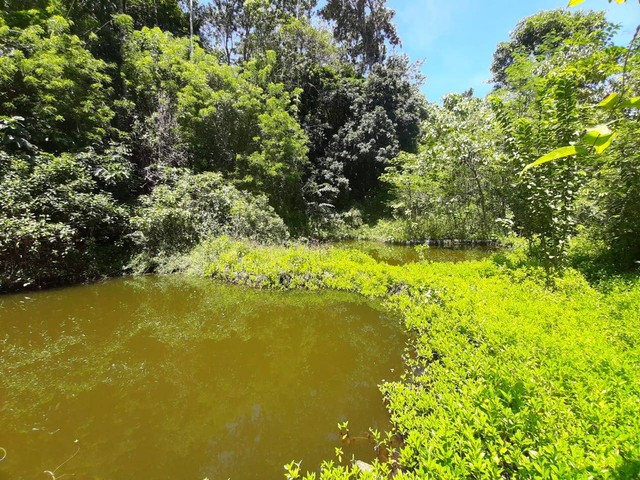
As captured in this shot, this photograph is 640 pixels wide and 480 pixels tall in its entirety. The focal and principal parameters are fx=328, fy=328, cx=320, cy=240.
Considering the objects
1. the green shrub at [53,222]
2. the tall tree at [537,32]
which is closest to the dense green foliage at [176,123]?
the green shrub at [53,222]

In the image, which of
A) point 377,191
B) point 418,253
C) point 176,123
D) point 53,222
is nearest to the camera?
point 53,222

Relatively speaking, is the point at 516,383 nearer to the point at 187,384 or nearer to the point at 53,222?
the point at 187,384

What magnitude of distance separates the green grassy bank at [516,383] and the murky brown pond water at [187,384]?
478mm

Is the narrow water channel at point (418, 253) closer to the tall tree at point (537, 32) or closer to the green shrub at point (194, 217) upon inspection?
the green shrub at point (194, 217)

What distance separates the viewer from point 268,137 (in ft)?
50.4

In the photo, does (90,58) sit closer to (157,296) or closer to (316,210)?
(157,296)

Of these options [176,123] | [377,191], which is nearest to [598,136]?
[176,123]

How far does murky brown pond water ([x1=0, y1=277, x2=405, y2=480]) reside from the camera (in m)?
2.96

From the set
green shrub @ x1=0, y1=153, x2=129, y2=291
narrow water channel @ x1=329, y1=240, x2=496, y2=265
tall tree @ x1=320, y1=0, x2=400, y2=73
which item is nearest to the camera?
green shrub @ x1=0, y1=153, x2=129, y2=291

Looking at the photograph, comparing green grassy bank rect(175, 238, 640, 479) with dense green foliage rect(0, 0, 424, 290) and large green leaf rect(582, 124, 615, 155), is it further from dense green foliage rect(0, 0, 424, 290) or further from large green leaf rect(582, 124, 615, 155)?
dense green foliage rect(0, 0, 424, 290)

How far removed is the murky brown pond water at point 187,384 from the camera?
296 centimetres

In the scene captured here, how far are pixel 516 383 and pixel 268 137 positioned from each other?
14.7 meters

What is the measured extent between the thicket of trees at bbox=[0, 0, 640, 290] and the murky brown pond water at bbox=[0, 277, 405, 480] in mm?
3394

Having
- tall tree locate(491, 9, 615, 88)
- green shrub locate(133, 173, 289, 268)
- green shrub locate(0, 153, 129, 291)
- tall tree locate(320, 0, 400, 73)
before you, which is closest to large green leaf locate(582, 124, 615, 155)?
green shrub locate(0, 153, 129, 291)
